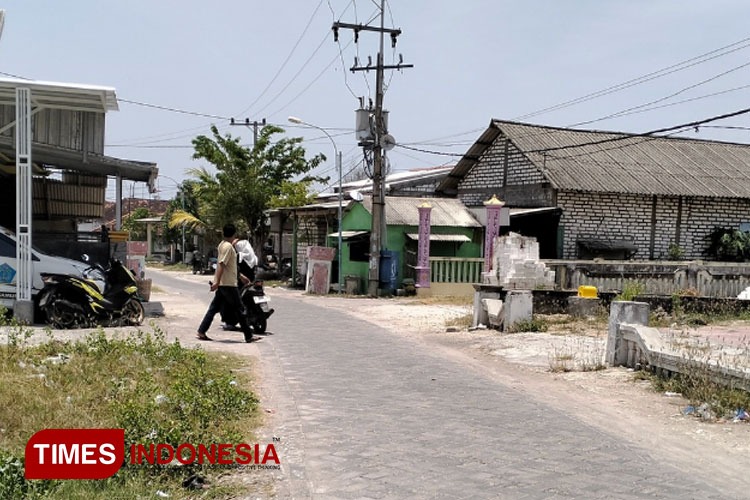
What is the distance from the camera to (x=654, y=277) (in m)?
16.2

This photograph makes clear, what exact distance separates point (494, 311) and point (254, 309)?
4.47m

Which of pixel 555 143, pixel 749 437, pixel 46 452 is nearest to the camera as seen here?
pixel 46 452

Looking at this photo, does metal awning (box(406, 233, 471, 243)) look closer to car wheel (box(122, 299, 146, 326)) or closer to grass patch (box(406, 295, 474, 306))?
grass patch (box(406, 295, 474, 306))

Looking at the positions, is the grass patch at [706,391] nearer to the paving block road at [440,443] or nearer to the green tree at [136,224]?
the paving block road at [440,443]

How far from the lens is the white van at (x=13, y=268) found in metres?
12.4

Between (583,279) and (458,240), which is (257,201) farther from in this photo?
(583,279)

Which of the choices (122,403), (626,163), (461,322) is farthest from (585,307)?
(626,163)

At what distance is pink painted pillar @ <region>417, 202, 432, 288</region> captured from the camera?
22906 millimetres

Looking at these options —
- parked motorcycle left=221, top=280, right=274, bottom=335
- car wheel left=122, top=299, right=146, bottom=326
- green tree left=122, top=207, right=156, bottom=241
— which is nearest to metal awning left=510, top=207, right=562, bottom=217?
parked motorcycle left=221, top=280, right=274, bottom=335

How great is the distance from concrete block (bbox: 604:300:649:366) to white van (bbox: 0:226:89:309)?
857 cm

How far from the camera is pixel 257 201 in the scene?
3453 cm

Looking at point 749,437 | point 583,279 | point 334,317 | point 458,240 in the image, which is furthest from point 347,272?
point 749,437

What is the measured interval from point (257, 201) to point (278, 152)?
292 cm

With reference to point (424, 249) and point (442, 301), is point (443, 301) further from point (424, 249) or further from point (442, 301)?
point (424, 249)
